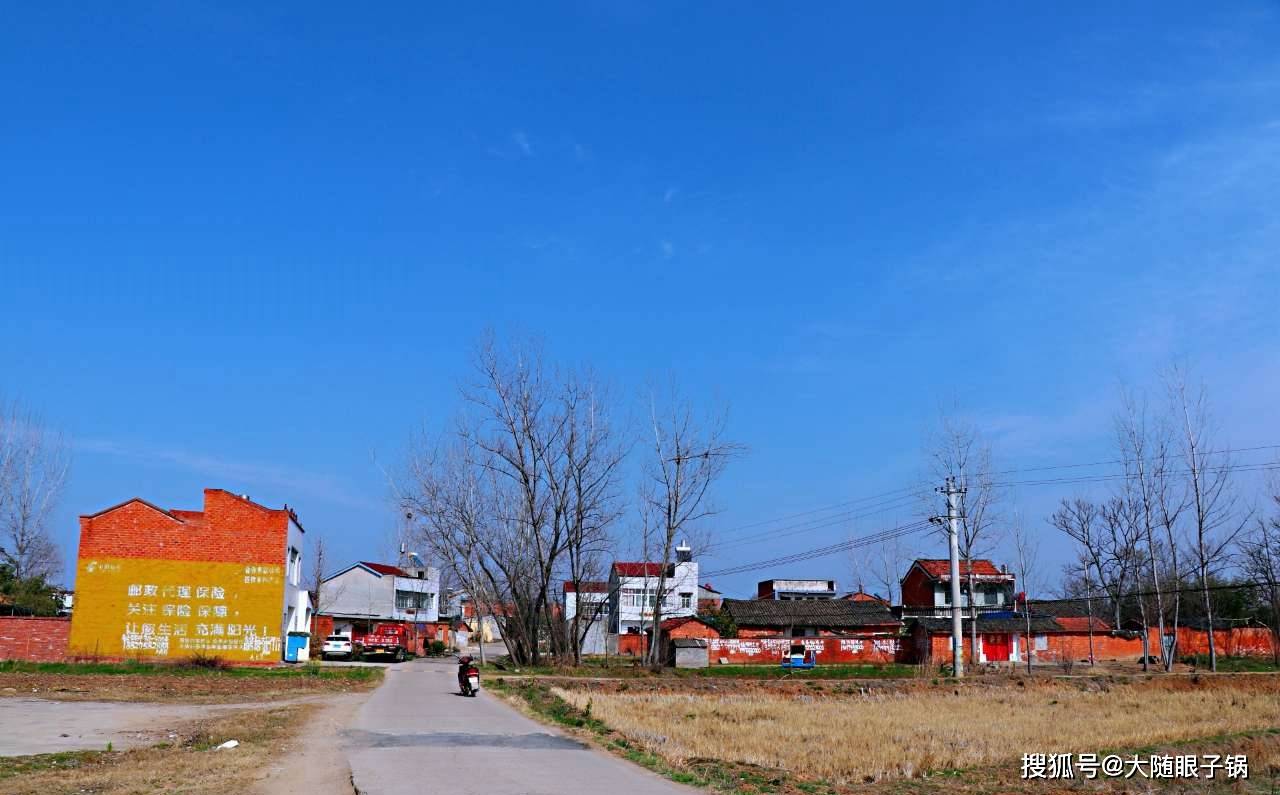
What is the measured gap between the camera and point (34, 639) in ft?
119

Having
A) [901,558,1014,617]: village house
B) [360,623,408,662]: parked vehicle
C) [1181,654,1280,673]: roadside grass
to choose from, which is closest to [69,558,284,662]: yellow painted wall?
[360,623,408,662]: parked vehicle

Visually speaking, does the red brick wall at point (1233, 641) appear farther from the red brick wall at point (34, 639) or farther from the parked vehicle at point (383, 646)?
the red brick wall at point (34, 639)

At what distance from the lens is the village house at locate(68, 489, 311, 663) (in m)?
37.4

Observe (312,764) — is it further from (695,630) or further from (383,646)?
(695,630)

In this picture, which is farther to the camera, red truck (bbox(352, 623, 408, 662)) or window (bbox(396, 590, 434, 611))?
window (bbox(396, 590, 434, 611))

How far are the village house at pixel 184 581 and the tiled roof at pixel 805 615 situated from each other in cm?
3419

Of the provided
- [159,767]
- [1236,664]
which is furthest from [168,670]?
[1236,664]

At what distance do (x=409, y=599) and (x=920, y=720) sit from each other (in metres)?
67.5

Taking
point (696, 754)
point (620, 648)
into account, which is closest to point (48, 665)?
point (696, 754)

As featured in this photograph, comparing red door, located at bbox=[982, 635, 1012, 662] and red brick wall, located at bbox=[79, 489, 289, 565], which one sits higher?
red brick wall, located at bbox=[79, 489, 289, 565]

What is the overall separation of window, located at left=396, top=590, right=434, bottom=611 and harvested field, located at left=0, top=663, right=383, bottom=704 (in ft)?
155

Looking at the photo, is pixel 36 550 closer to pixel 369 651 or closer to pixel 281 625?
pixel 369 651

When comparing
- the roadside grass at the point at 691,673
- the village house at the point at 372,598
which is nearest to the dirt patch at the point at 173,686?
the roadside grass at the point at 691,673

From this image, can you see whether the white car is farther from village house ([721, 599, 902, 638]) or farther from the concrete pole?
the concrete pole
